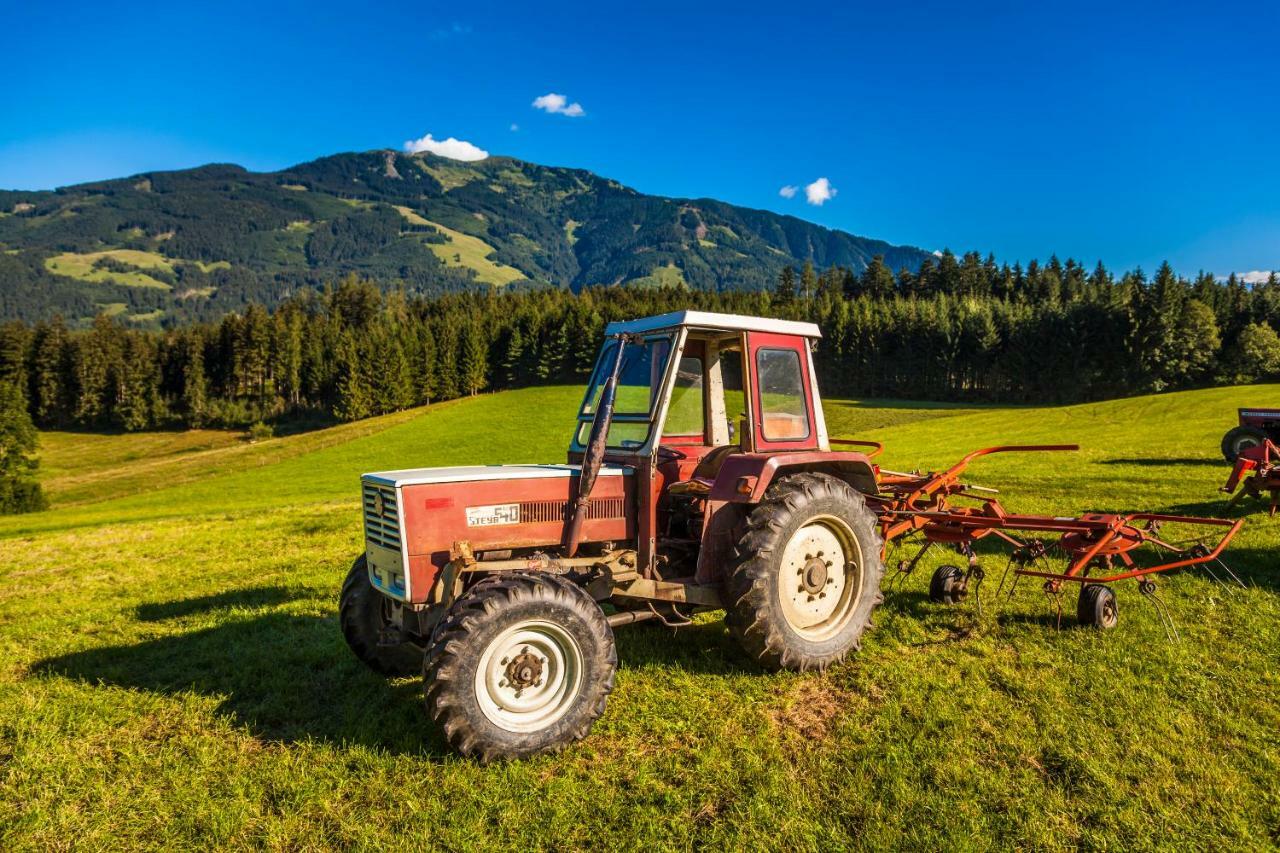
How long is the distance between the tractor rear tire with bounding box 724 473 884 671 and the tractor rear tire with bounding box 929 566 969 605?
1.70 meters

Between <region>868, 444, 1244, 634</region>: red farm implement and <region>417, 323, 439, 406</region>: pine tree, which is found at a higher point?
<region>417, 323, 439, 406</region>: pine tree

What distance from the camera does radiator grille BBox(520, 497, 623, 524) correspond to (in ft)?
16.6

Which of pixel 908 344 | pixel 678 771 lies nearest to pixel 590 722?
pixel 678 771

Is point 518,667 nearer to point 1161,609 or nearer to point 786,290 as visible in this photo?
point 1161,609

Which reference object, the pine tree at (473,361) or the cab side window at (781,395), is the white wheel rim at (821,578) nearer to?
the cab side window at (781,395)

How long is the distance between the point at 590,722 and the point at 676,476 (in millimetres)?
2101

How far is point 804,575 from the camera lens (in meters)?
5.75

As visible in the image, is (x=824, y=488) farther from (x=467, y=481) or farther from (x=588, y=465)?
(x=467, y=481)

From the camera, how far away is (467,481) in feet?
15.9

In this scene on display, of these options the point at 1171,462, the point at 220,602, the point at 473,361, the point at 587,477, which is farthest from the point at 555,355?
the point at 587,477

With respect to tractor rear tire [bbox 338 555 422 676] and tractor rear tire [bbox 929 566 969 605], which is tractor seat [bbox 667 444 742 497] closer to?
tractor rear tire [bbox 338 555 422 676]

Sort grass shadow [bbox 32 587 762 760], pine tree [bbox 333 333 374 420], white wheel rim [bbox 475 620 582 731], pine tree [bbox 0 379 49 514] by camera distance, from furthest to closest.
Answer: pine tree [bbox 333 333 374 420] → pine tree [bbox 0 379 49 514] → grass shadow [bbox 32 587 762 760] → white wheel rim [bbox 475 620 582 731]

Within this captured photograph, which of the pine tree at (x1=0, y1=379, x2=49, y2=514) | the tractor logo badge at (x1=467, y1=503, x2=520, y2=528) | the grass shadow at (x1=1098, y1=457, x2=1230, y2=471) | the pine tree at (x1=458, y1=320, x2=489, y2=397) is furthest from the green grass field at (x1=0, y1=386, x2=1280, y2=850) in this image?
the pine tree at (x1=458, y1=320, x2=489, y2=397)

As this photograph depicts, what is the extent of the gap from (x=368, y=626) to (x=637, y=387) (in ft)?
9.38
